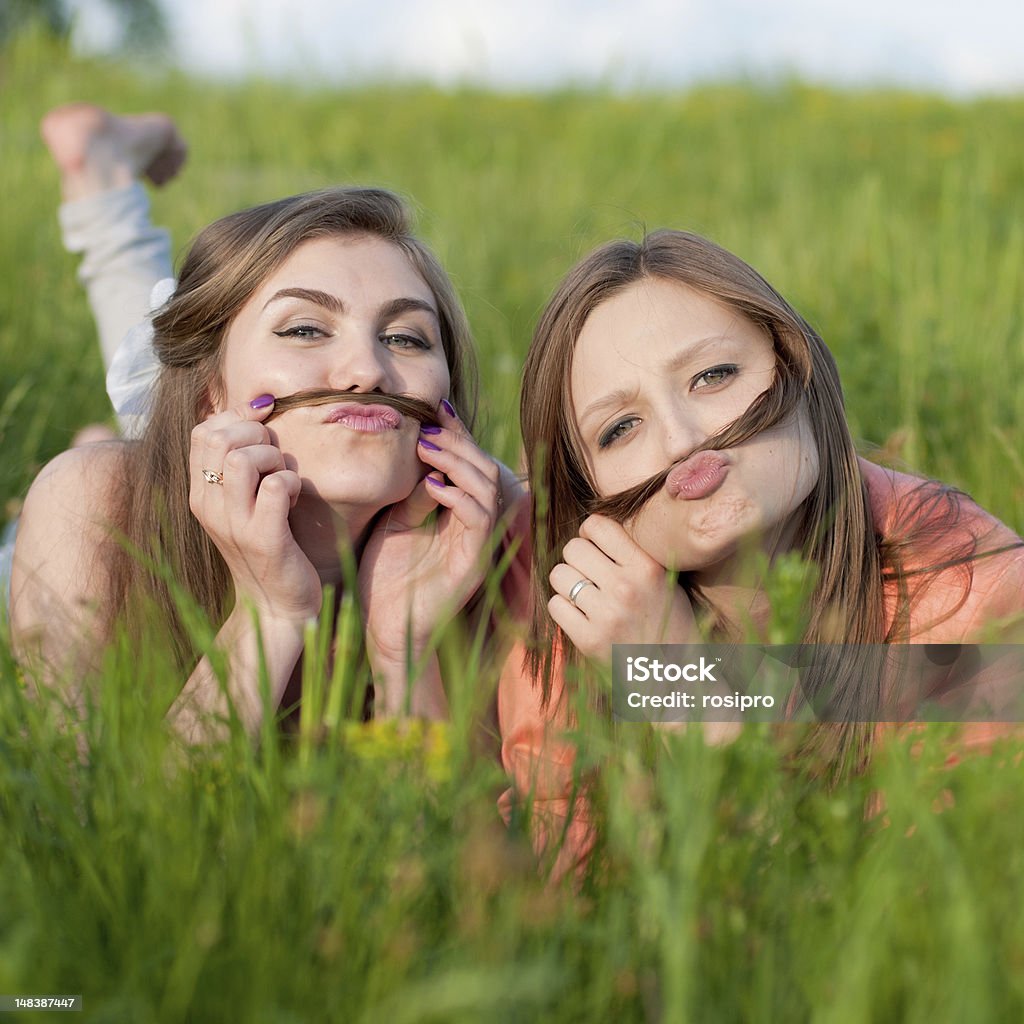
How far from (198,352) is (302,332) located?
34 cm

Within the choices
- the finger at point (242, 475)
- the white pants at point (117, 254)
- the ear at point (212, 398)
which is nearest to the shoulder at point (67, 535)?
the ear at point (212, 398)

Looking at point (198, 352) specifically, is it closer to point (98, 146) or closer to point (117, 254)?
point (117, 254)

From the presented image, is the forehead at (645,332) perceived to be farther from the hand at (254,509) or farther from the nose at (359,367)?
the hand at (254,509)

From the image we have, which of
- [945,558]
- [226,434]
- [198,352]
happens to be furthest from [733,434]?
[198,352]

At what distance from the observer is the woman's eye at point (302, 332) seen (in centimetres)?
214

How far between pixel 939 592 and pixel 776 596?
3.10 feet

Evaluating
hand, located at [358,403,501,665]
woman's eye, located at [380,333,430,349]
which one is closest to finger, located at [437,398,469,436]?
hand, located at [358,403,501,665]

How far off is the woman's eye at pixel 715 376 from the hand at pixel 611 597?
0.95 feet

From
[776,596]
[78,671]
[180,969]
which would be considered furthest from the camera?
[78,671]

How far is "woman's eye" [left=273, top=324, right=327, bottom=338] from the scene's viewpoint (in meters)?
2.14

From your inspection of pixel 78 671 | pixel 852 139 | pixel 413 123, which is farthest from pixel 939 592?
pixel 413 123

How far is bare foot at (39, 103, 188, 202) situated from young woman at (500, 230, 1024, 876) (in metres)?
2.02

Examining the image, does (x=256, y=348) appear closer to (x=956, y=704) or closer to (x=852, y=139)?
(x=956, y=704)

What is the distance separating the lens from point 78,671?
6.23ft
